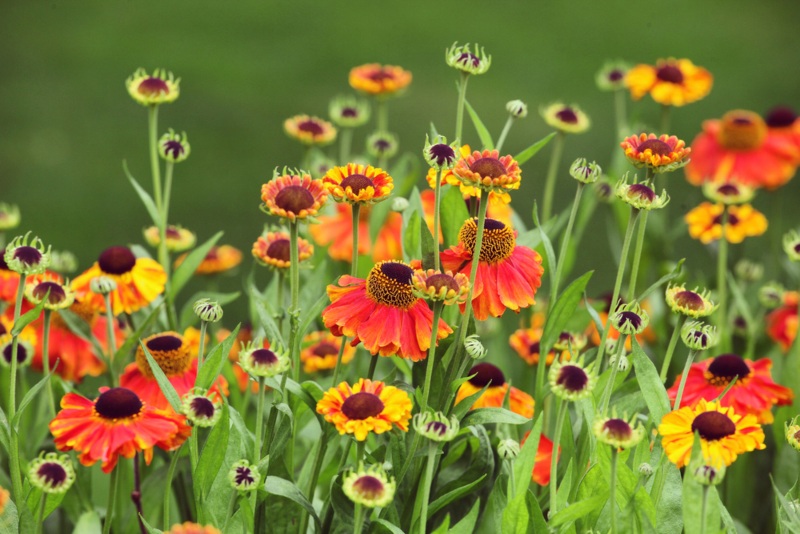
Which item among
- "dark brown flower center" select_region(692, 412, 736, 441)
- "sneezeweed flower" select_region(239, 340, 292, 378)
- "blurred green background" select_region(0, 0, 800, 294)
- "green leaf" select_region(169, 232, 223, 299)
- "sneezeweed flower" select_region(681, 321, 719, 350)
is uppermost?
"sneezeweed flower" select_region(681, 321, 719, 350)

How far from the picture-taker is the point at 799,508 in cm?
121

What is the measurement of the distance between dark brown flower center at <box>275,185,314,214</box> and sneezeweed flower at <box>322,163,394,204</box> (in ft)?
0.10

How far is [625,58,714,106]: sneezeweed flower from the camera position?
7.06ft

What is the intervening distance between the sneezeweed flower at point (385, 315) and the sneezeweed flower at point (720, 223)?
3.26 feet

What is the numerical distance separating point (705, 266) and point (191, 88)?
255cm

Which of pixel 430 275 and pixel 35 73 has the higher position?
pixel 430 275

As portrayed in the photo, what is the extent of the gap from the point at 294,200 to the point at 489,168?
23cm

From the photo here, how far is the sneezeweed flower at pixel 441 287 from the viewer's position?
111cm

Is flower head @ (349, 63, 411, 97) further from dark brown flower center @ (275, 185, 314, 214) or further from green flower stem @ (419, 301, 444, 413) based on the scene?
green flower stem @ (419, 301, 444, 413)

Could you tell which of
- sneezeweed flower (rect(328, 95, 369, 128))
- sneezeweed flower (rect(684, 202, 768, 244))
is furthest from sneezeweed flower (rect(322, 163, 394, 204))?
sneezeweed flower (rect(684, 202, 768, 244))

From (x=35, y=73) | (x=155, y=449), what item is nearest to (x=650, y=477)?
(x=155, y=449)

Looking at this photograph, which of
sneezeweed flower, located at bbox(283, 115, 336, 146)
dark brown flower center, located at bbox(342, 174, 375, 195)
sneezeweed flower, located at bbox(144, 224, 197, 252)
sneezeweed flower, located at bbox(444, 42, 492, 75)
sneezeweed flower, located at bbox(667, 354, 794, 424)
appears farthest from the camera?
sneezeweed flower, located at bbox(283, 115, 336, 146)

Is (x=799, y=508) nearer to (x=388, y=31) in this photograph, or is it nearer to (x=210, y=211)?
(x=210, y=211)

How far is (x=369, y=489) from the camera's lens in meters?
1.03
